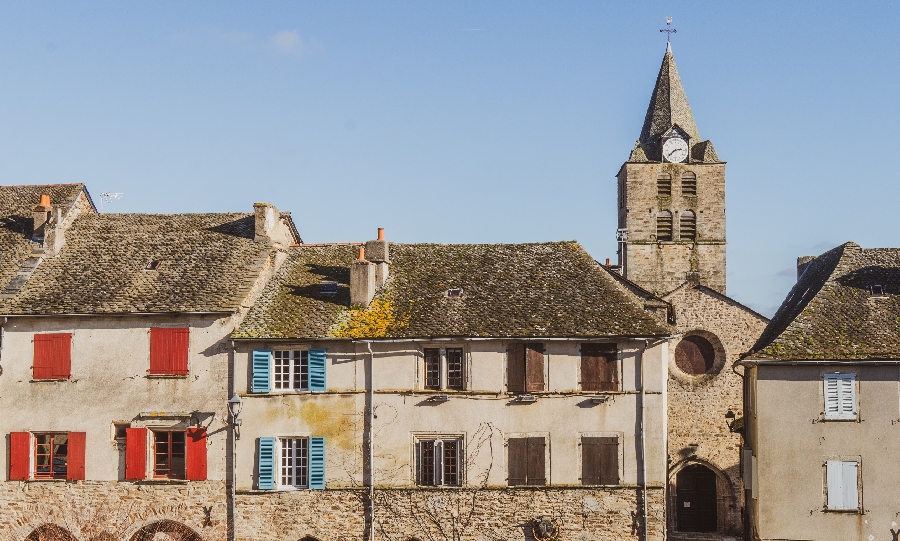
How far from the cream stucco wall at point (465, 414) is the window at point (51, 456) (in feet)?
17.1

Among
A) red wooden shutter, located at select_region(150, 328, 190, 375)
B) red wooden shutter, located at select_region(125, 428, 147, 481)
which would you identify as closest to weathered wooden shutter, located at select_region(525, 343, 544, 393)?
red wooden shutter, located at select_region(150, 328, 190, 375)

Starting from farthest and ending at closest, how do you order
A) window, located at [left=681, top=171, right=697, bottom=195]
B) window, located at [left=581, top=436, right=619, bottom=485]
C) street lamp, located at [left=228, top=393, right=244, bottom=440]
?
window, located at [left=681, top=171, right=697, bottom=195] → window, located at [left=581, top=436, right=619, bottom=485] → street lamp, located at [left=228, top=393, right=244, bottom=440]

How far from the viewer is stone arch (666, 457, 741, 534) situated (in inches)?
1585

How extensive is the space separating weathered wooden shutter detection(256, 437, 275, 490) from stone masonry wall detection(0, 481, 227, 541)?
3.78 ft

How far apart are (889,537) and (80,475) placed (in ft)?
74.9

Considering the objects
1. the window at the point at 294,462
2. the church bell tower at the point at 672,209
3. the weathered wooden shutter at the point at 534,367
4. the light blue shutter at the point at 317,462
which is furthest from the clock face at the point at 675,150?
the window at the point at 294,462

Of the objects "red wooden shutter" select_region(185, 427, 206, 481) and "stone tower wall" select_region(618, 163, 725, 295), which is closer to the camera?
"red wooden shutter" select_region(185, 427, 206, 481)

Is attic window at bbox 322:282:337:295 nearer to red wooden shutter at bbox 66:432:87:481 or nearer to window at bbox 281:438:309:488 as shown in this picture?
window at bbox 281:438:309:488

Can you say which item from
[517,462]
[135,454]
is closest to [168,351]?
[135,454]

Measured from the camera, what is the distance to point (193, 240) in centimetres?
3309

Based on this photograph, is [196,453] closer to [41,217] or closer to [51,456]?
[51,456]

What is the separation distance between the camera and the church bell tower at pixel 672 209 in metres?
46.9

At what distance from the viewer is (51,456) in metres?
29.2

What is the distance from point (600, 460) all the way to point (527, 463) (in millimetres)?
2068
